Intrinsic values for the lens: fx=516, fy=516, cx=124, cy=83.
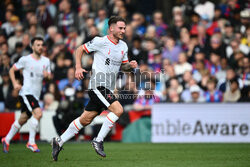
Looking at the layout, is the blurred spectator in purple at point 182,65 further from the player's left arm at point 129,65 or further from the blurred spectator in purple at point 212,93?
the player's left arm at point 129,65

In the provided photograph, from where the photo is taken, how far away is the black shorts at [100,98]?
9.24 metres

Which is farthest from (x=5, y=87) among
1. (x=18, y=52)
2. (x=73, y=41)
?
(x=73, y=41)

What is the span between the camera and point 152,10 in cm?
2155

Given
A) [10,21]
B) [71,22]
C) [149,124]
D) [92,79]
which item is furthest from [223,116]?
[10,21]

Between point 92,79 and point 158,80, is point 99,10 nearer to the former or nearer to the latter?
point 158,80

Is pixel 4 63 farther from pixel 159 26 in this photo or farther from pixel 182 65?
pixel 182 65

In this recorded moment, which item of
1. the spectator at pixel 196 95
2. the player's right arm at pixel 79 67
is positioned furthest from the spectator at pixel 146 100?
the player's right arm at pixel 79 67

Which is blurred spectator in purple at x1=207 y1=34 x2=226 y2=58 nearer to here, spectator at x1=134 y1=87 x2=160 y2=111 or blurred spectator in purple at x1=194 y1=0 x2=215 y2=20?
blurred spectator in purple at x1=194 y1=0 x2=215 y2=20

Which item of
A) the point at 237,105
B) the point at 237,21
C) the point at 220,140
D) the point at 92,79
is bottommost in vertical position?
the point at 220,140

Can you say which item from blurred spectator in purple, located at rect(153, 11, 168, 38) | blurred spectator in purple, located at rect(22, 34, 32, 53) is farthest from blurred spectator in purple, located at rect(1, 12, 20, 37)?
blurred spectator in purple, located at rect(153, 11, 168, 38)

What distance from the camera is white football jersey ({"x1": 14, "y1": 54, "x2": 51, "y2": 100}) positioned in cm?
1220

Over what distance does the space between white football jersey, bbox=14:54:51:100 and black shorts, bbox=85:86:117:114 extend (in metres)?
3.17

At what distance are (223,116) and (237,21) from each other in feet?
14.5

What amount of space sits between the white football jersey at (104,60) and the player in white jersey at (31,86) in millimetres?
3053
